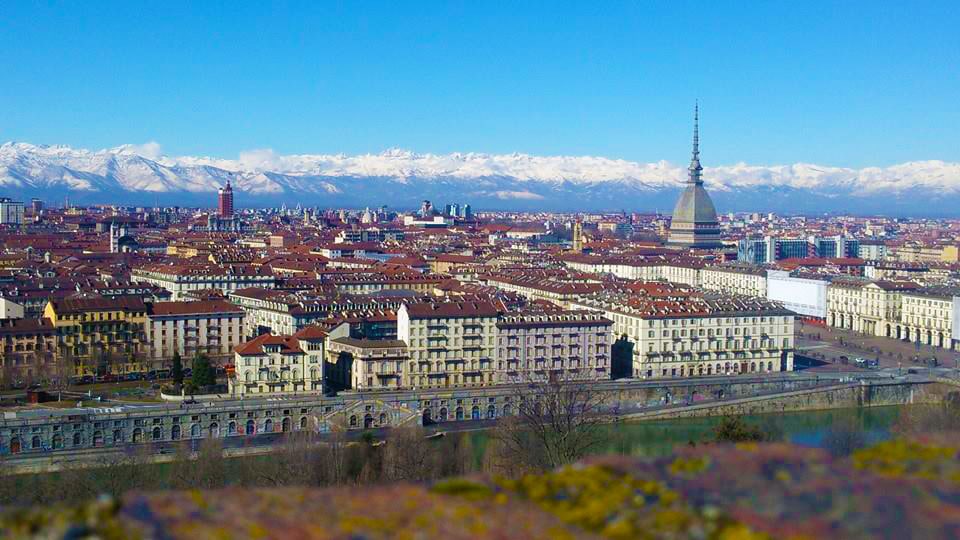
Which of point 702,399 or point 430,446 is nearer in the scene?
point 430,446

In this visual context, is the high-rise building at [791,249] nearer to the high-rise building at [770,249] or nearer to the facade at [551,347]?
the high-rise building at [770,249]

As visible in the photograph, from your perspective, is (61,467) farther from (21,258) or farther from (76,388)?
(21,258)

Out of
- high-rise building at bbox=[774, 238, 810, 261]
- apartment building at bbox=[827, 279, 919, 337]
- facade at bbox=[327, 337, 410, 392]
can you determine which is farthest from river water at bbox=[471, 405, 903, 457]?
high-rise building at bbox=[774, 238, 810, 261]

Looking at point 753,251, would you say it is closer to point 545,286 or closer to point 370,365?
point 545,286

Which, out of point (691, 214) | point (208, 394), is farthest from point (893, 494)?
point (691, 214)

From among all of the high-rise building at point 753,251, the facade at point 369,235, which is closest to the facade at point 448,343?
the high-rise building at point 753,251

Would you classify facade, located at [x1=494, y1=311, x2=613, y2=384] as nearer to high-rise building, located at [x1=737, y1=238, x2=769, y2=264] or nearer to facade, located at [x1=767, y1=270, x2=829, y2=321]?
facade, located at [x1=767, y1=270, x2=829, y2=321]
